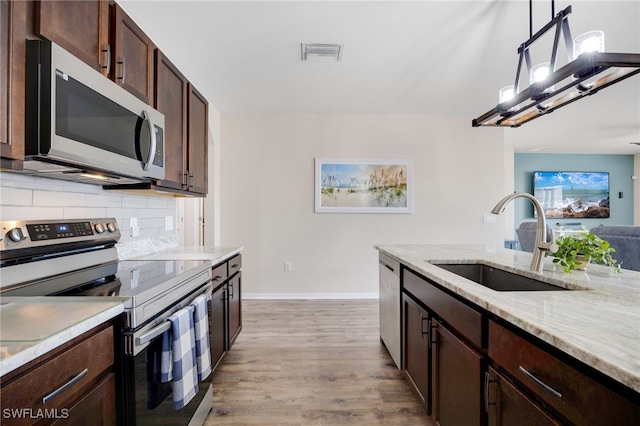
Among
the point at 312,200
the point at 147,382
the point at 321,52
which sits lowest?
the point at 147,382

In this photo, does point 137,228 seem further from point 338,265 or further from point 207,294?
point 338,265

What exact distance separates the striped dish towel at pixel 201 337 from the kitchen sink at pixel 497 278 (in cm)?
144

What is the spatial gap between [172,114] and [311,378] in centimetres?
213

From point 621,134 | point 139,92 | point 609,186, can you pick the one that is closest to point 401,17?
point 139,92

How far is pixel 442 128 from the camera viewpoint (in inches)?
173

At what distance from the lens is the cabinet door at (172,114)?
6.50ft

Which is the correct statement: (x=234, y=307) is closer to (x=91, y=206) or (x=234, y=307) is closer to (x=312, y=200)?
(x=91, y=206)

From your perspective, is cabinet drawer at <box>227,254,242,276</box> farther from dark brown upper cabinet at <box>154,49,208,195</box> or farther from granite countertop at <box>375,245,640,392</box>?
granite countertop at <box>375,245,640,392</box>

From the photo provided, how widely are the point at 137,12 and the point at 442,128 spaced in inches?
149

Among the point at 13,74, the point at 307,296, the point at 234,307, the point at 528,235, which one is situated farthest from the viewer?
the point at 307,296

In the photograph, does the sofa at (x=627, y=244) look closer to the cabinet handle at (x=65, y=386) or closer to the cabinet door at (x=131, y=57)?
the cabinet handle at (x=65, y=386)

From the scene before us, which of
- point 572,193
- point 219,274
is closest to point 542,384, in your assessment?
point 219,274

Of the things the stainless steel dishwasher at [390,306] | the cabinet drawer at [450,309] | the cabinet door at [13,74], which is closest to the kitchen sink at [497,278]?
the cabinet drawer at [450,309]

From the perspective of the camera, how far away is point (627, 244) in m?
2.98
